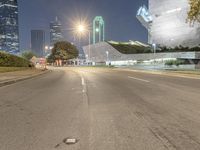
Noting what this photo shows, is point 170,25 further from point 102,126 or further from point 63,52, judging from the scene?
point 102,126

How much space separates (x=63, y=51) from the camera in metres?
126

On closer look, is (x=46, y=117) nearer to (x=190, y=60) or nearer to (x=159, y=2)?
(x=190, y=60)

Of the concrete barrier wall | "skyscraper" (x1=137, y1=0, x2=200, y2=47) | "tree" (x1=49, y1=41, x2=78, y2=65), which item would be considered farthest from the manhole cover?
"tree" (x1=49, y1=41, x2=78, y2=65)

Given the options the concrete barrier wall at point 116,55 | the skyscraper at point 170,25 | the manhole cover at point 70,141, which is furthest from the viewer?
the skyscraper at point 170,25

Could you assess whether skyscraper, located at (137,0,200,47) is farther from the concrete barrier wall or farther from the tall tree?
the tall tree

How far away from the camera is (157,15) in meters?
126

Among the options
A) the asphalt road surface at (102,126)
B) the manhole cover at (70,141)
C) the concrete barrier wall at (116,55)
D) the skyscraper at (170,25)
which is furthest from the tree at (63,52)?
the manhole cover at (70,141)

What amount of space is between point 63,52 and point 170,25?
155ft

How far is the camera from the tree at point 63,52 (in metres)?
126

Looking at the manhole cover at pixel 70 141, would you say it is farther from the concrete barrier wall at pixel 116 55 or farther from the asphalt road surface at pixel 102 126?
the concrete barrier wall at pixel 116 55

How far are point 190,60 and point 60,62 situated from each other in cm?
6386

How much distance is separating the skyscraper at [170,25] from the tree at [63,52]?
122ft

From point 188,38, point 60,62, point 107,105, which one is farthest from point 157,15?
point 107,105

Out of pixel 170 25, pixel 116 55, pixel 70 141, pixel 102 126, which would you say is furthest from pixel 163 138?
pixel 170 25
